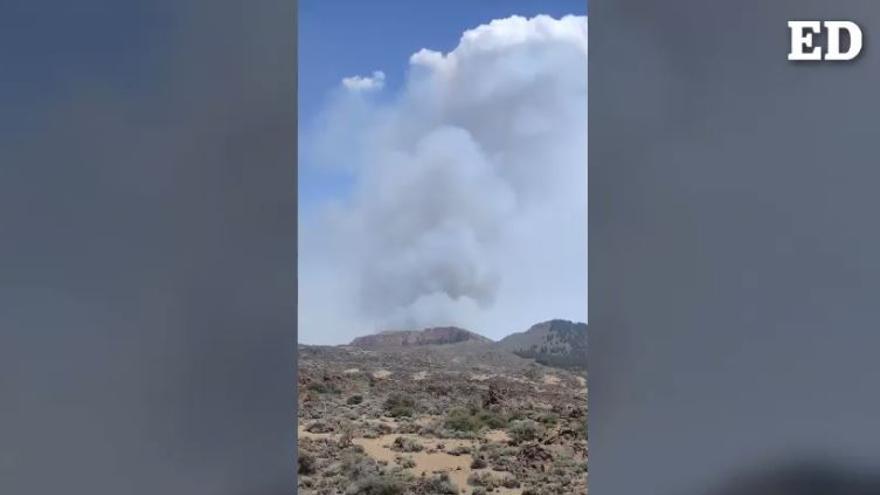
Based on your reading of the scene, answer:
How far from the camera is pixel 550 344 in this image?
704 inches

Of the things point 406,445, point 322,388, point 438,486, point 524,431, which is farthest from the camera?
point 322,388

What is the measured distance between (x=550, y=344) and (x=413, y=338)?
3127mm

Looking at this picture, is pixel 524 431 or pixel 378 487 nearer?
pixel 378 487

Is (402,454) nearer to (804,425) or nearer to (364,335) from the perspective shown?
(364,335)

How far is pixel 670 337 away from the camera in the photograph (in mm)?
3223

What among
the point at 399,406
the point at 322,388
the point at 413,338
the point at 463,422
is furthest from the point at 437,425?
the point at 413,338

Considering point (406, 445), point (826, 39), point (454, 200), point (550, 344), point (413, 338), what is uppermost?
point (454, 200)

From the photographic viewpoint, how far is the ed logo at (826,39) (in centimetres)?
326

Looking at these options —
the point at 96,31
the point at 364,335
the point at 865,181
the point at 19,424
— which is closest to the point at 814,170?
the point at 865,181

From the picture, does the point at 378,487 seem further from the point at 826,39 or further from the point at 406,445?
the point at 826,39

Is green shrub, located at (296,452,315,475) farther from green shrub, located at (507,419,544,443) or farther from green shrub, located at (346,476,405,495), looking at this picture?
green shrub, located at (507,419,544,443)

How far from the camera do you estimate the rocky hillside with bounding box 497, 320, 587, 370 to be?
1781 centimetres

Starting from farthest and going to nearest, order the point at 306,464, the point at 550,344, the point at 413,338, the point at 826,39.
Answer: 1. the point at 413,338
2. the point at 550,344
3. the point at 306,464
4. the point at 826,39

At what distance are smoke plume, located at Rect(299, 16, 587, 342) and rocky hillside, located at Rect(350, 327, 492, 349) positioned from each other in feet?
0.86
